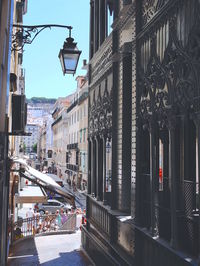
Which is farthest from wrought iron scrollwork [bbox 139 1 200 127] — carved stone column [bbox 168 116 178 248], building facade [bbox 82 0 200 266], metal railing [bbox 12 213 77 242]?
metal railing [bbox 12 213 77 242]

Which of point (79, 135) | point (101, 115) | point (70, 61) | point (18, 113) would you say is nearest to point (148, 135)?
point (70, 61)

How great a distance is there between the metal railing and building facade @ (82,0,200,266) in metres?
5.79

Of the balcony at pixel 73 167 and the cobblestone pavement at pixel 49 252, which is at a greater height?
the balcony at pixel 73 167

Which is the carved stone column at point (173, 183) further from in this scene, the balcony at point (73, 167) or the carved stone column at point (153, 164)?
the balcony at point (73, 167)

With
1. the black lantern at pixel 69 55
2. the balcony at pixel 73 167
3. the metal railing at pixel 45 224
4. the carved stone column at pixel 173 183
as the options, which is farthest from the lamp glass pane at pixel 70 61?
the balcony at pixel 73 167

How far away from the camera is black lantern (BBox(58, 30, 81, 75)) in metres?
7.20

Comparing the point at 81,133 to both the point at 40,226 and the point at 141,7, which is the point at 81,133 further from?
the point at 141,7

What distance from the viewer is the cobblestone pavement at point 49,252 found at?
11023 mm

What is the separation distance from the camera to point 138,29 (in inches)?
278

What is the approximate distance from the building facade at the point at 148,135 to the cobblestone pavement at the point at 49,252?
102 cm

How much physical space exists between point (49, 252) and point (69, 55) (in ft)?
25.8

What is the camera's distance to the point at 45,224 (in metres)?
17.0

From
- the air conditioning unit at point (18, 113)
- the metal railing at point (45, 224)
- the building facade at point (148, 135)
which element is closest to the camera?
the building facade at point (148, 135)

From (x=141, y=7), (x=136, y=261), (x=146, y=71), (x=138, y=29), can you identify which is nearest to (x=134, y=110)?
(x=146, y=71)
